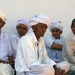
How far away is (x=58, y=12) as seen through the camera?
14.7 feet

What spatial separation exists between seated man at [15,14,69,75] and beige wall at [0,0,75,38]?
1.44 m

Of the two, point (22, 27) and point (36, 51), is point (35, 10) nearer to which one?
point (22, 27)

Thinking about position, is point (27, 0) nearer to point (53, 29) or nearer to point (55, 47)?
point (53, 29)

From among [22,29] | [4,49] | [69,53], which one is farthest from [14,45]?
[69,53]

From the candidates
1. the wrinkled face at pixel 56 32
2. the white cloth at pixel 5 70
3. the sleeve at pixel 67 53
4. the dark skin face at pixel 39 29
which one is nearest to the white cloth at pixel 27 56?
the dark skin face at pixel 39 29

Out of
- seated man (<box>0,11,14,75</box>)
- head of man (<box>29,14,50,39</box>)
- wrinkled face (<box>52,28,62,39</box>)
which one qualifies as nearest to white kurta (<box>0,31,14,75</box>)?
seated man (<box>0,11,14,75</box>)

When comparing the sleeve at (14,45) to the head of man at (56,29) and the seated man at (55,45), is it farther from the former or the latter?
the head of man at (56,29)

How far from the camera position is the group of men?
2098 millimetres

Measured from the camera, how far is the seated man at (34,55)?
2.00 metres

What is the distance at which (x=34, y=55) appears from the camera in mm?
2189

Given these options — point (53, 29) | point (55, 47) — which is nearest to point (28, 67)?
point (55, 47)

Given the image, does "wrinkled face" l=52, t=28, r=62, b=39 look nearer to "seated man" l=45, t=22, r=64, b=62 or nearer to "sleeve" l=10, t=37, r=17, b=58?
"seated man" l=45, t=22, r=64, b=62

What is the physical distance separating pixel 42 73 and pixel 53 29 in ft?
6.10

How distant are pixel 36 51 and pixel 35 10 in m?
2.10
